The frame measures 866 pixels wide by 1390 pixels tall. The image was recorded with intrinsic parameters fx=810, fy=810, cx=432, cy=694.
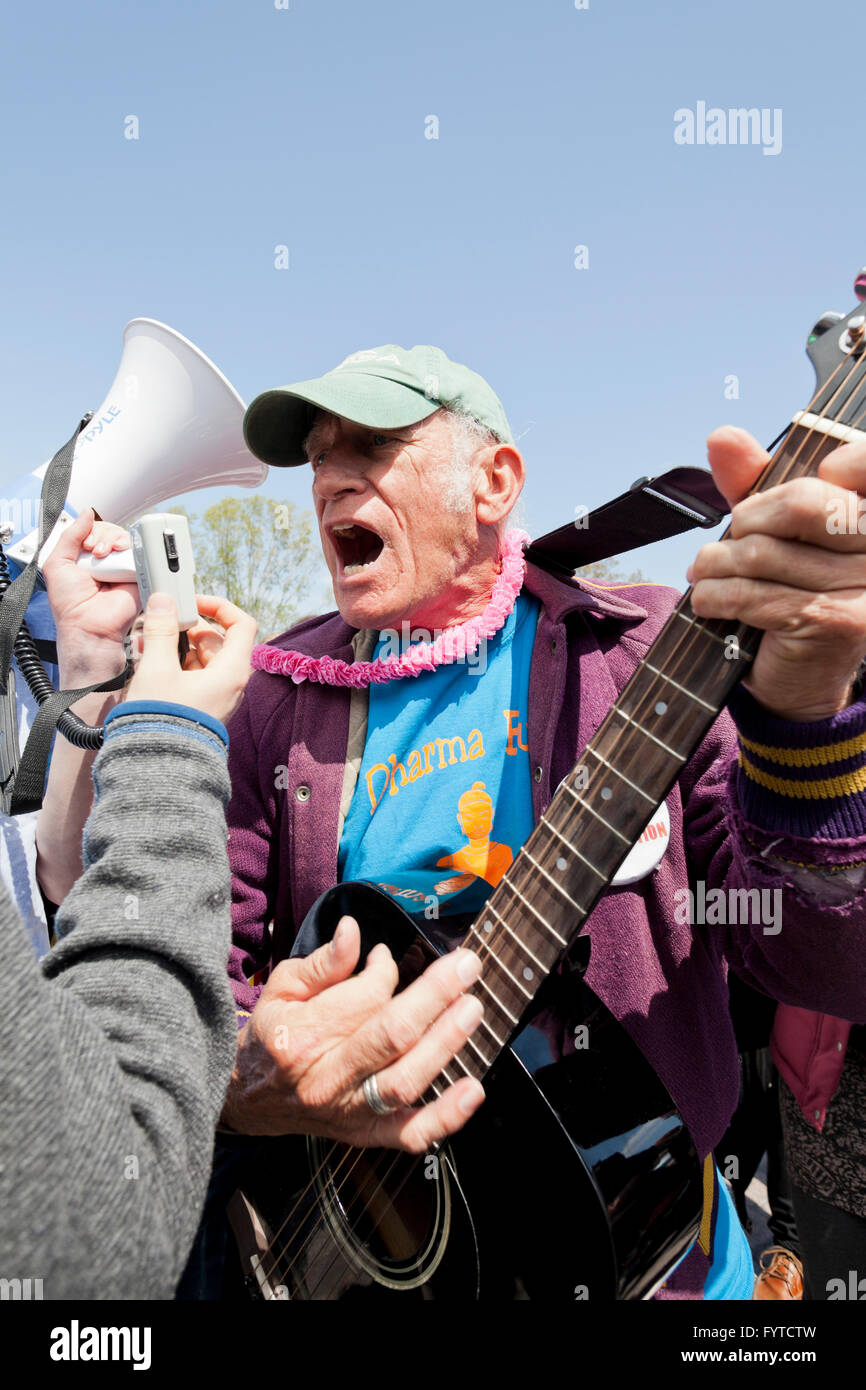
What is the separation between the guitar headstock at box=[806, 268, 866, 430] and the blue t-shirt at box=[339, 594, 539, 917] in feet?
3.49

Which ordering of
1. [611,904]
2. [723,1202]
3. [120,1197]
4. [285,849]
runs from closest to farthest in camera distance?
1. [120,1197]
2. [611,904]
3. [723,1202]
4. [285,849]

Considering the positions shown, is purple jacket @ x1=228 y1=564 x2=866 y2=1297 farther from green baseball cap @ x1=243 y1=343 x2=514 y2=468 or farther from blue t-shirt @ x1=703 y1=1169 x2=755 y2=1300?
green baseball cap @ x1=243 y1=343 x2=514 y2=468

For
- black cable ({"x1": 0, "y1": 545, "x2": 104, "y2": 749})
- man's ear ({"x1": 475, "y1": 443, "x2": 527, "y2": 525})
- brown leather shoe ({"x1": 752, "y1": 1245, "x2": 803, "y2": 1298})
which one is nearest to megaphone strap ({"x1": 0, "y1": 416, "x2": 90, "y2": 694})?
black cable ({"x1": 0, "y1": 545, "x2": 104, "y2": 749})

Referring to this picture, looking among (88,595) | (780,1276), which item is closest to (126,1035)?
(88,595)

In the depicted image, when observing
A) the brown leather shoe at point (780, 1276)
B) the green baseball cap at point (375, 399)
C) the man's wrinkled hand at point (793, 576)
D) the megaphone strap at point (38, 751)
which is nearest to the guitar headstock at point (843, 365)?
the man's wrinkled hand at point (793, 576)

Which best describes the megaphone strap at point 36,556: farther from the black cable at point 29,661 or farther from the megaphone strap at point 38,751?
the megaphone strap at point 38,751

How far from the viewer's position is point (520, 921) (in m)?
1.43

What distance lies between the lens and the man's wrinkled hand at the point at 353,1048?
1.33 meters

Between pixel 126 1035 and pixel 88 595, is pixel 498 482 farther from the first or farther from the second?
pixel 126 1035

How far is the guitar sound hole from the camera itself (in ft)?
4.81

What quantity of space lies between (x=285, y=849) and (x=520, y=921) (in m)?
0.91

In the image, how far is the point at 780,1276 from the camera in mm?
3459
